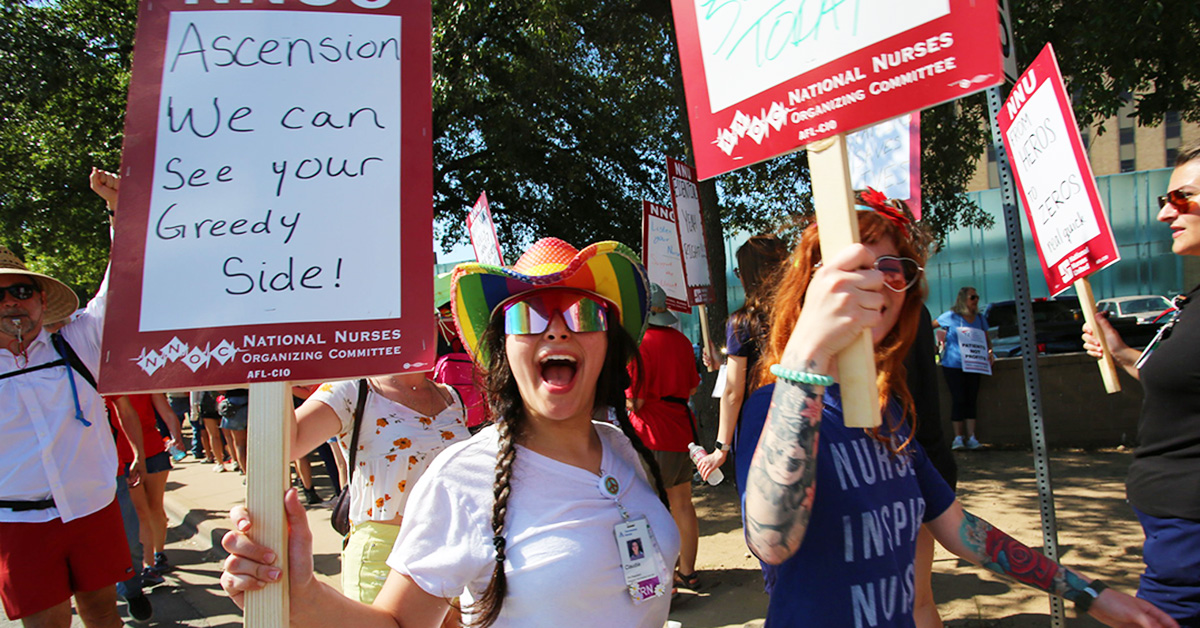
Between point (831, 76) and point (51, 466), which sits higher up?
point (831, 76)

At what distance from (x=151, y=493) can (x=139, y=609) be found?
1026 millimetres

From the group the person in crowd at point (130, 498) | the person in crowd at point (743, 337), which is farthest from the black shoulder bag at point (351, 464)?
the person in crowd at point (130, 498)

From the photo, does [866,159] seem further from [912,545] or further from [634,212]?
[634,212]

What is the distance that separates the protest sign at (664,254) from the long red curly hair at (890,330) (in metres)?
3.59

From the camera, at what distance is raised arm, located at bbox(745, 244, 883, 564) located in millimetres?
1164

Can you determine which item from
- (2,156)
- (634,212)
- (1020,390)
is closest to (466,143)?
(634,212)

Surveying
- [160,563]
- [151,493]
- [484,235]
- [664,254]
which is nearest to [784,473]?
[484,235]

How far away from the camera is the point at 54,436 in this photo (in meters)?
3.29

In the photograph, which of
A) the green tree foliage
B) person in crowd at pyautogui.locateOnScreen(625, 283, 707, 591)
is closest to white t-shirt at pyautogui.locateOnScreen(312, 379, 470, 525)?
person in crowd at pyautogui.locateOnScreen(625, 283, 707, 591)

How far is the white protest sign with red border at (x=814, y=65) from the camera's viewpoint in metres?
1.20

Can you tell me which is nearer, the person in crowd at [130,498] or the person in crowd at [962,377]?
the person in crowd at [130,498]

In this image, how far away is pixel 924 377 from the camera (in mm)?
3064

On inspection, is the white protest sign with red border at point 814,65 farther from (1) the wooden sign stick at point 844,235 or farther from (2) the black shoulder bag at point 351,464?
(2) the black shoulder bag at point 351,464

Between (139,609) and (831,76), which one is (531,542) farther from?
(139,609)
